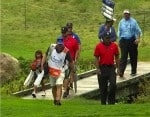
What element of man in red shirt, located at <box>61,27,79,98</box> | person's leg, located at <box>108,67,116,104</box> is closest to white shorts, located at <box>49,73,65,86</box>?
person's leg, located at <box>108,67,116,104</box>

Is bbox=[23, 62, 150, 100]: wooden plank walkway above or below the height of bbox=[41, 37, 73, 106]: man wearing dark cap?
below

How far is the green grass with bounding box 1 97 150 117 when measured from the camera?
13.3 meters

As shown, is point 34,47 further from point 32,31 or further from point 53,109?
point 53,109

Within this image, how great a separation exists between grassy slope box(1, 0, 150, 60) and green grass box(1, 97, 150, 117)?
540 inches

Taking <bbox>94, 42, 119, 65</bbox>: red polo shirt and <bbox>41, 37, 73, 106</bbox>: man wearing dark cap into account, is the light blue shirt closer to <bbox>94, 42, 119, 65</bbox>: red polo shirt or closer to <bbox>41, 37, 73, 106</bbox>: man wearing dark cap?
<bbox>94, 42, 119, 65</bbox>: red polo shirt

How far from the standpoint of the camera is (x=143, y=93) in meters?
19.9

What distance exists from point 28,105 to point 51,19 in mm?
23451

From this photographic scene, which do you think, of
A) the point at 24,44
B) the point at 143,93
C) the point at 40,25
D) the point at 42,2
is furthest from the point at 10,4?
the point at 143,93

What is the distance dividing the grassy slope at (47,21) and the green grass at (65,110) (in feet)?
45.0

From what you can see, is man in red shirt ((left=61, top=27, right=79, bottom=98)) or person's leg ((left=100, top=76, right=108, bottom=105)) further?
man in red shirt ((left=61, top=27, right=79, bottom=98))

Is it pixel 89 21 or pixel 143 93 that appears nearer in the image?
pixel 143 93

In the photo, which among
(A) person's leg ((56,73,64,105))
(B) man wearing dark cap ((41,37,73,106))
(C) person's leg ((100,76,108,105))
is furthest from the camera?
(C) person's leg ((100,76,108,105))

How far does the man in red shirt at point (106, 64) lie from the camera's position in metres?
15.6

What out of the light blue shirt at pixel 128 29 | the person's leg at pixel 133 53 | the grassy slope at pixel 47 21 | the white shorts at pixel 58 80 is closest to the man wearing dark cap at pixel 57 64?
the white shorts at pixel 58 80
